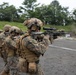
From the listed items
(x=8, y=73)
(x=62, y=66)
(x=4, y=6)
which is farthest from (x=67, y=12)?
(x=8, y=73)

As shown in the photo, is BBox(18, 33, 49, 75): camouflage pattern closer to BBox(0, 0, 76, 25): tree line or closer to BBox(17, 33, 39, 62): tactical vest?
BBox(17, 33, 39, 62): tactical vest

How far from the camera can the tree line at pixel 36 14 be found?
6116 cm

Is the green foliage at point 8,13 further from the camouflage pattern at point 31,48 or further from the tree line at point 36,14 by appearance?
the camouflage pattern at point 31,48

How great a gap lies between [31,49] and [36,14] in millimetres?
55537

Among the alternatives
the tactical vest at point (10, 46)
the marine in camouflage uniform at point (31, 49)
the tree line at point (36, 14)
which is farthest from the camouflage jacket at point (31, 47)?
the tree line at point (36, 14)

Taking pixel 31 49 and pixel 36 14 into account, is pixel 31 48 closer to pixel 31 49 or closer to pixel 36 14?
pixel 31 49

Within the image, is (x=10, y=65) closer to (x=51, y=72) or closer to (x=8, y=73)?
(x=8, y=73)

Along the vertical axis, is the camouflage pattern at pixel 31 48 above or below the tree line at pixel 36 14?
above

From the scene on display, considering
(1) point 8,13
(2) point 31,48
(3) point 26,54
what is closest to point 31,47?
(2) point 31,48

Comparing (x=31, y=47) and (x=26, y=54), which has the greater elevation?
(x=31, y=47)

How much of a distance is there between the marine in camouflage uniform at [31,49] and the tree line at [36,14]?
177ft

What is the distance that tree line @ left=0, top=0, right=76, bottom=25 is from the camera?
61.2m

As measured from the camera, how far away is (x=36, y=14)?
61.4 m

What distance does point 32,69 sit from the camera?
6055 mm
